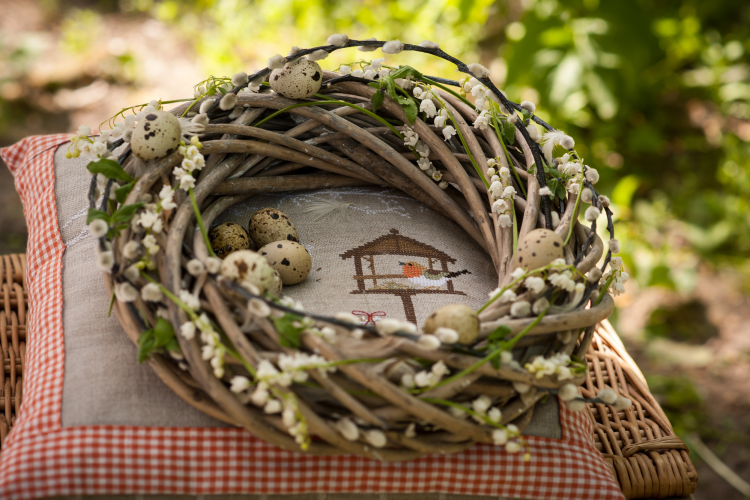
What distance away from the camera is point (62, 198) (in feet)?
3.07

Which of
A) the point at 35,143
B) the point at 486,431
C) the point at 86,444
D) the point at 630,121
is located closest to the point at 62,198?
the point at 35,143

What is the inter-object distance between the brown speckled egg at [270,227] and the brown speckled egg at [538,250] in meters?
0.32

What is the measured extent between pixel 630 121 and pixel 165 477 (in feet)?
7.09

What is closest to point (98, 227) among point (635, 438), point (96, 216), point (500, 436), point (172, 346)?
point (96, 216)

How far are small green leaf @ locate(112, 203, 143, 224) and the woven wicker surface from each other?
355mm

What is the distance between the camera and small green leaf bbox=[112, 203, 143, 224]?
25.3 inches

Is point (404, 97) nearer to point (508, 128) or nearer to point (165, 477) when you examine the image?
point (508, 128)

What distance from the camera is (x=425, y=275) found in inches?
34.1

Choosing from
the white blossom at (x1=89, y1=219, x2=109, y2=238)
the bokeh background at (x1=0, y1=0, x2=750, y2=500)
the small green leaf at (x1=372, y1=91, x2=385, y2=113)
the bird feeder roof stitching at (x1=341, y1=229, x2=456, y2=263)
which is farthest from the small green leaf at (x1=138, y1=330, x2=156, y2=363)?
the bokeh background at (x1=0, y1=0, x2=750, y2=500)

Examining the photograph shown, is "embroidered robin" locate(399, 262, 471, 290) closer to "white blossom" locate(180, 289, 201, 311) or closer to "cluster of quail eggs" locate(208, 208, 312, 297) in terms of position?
"cluster of quail eggs" locate(208, 208, 312, 297)

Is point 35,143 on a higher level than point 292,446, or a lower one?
higher

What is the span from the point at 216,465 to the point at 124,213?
28cm

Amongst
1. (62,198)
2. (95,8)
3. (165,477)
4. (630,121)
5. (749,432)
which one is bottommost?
(165,477)

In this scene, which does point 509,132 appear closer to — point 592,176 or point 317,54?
point 592,176
